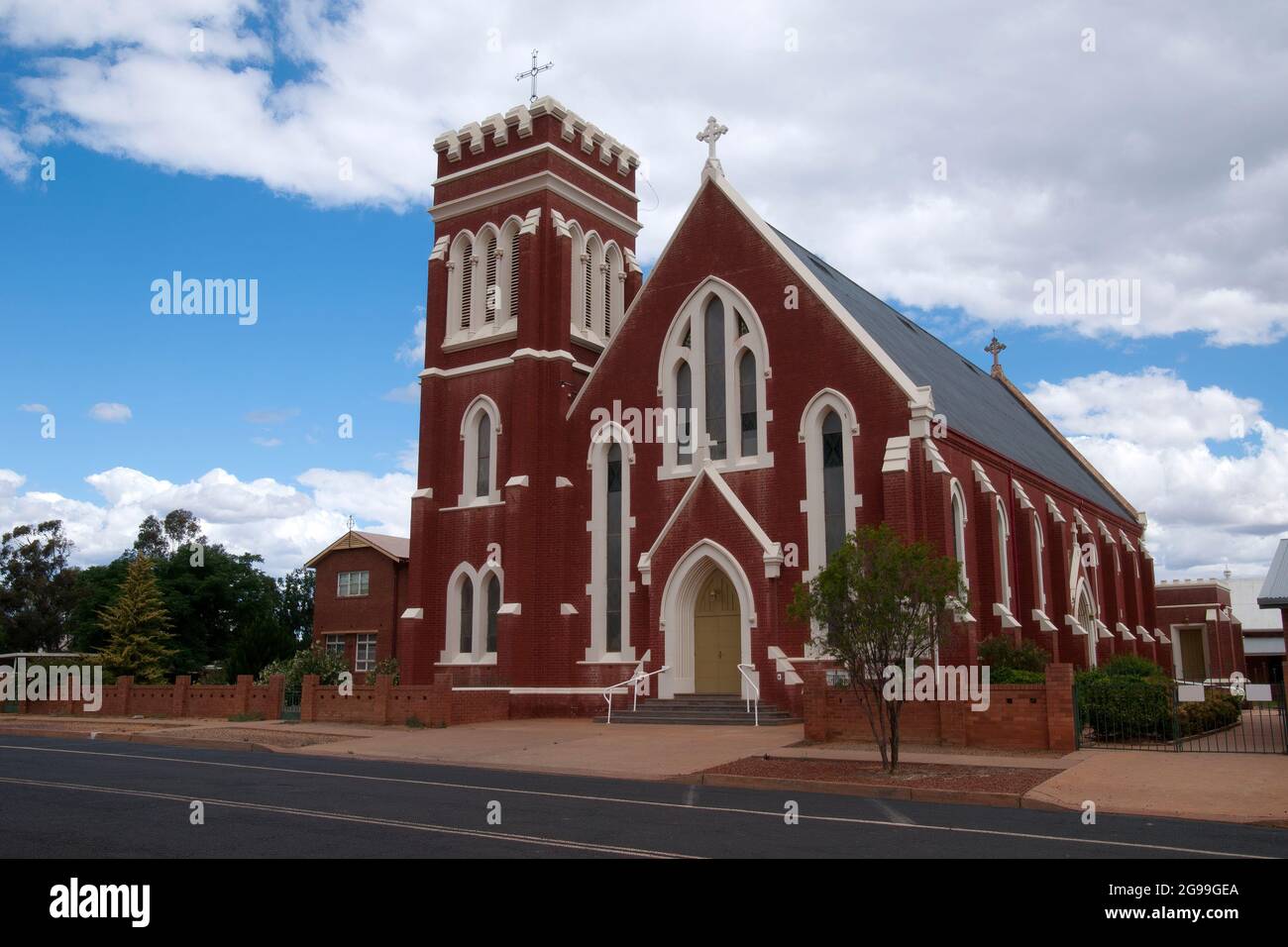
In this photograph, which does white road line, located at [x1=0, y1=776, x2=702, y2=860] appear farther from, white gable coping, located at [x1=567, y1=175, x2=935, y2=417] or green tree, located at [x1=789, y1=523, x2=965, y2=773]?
white gable coping, located at [x1=567, y1=175, x2=935, y2=417]

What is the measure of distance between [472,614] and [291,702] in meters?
6.38

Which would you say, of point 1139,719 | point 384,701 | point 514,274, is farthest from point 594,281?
point 1139,719

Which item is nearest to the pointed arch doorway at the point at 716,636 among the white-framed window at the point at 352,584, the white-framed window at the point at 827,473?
the white-framed window at the point at 827,473

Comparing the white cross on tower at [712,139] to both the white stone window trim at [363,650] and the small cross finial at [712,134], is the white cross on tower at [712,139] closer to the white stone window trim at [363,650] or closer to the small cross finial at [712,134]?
the small cross finial at [712,134]

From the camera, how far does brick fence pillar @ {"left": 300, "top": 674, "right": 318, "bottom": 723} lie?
28.3 meters

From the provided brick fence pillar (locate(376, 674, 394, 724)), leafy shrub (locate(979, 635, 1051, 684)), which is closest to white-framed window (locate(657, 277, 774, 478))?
leafy shrub (locate(979, 635, 1051, 684))

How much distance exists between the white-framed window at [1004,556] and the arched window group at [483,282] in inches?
602

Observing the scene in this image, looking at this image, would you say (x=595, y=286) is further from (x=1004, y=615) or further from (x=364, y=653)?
(x=364, y=653)

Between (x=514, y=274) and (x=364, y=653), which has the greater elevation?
(x=514, y=274)

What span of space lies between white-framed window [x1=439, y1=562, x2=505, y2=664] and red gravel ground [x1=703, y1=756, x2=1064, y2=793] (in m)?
14.5

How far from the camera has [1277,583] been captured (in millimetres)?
21594
